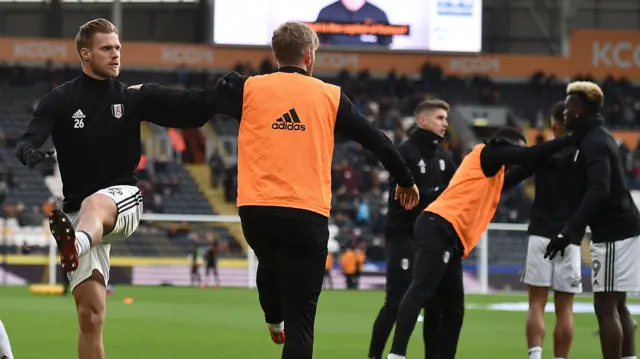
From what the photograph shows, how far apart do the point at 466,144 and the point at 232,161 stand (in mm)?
7690

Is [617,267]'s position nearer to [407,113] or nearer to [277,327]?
[277,327]

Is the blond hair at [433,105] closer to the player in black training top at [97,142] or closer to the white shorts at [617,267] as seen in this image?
the white shorts at [617,267]

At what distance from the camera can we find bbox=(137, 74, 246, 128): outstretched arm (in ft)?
19.9

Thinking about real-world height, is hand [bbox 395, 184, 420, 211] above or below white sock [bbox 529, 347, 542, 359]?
above

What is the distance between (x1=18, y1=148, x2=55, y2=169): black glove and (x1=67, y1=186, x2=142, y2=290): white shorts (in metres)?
0.49

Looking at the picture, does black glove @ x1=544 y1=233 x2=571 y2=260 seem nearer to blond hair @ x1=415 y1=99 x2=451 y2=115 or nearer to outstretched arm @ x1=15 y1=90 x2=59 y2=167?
blond hair @ x1=415 y1=99 x2=451 y2=115

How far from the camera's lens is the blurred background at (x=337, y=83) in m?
23.5

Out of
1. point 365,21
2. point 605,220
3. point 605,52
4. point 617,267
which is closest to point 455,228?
point 605,220

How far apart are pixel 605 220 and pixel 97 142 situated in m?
3.61

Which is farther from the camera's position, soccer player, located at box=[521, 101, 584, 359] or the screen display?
the screen display

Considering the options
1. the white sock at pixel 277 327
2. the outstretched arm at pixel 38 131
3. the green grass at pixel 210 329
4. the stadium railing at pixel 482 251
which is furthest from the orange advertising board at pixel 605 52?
the outstretched arm at pixel 38 131

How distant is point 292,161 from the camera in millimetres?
5898

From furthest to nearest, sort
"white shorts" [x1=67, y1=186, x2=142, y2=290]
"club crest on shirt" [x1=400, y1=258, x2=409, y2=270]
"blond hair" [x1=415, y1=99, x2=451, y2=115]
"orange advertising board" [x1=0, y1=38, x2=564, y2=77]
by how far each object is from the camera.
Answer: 1. "orange advertising board" [x1=0, y1=38, x2=564, y2=77]
2. "club crest on shirt" [x1=400, y1=258, x2=409, y2=270]
3. "blond hair" [x1=415, y1=99, x2=451, y2=115]
4. "white shorts" [x1=67, y1=186, x2=142, y2=290]

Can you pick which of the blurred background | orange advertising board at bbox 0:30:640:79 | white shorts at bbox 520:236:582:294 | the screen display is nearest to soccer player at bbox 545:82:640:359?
white shorts at bbox 520:236:582:294
